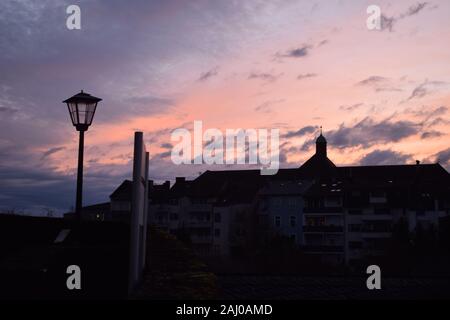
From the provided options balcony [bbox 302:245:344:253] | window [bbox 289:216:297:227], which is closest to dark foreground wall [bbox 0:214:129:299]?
balcony [bbox 302:245:344:253]

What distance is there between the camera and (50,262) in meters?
11.0

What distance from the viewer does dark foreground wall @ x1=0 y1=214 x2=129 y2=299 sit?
34.7 ft

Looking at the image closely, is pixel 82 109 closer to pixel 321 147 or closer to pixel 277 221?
pixel 277 221

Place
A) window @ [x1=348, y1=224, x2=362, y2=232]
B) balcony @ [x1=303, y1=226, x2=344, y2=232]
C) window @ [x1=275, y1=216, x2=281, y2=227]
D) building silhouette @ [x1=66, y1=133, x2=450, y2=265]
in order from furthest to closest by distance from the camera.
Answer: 1. window @ [x1=275, y1=216, x2=281, y2=227]
2. balcony @ [x1=303, y1=226, x2=344, y2=232]
3. window @ [x1=348, y1=224, x2=362, y2=232]
4. building silhouette @ [x1=66, y1=133, x2=450, y2=265]

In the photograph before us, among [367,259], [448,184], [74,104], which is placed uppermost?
[448,184]

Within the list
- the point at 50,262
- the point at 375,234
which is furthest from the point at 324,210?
the point at 50,262

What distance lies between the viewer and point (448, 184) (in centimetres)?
9269

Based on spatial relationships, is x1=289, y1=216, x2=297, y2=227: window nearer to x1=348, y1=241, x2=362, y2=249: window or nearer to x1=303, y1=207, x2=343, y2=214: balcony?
x1=303, y1=207, x2=343, y2=214: balcony

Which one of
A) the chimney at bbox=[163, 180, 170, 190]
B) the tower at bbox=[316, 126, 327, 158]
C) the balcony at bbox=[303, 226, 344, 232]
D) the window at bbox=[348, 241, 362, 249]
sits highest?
the tower at bbox=[316, 126, 327, 158]

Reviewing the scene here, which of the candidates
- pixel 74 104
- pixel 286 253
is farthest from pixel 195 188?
pixel 74 104

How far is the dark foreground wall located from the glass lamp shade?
2405 mm

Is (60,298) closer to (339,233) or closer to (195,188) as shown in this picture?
(339,233)

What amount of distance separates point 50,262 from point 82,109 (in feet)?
14.6

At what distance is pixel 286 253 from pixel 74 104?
67150 millimetres
